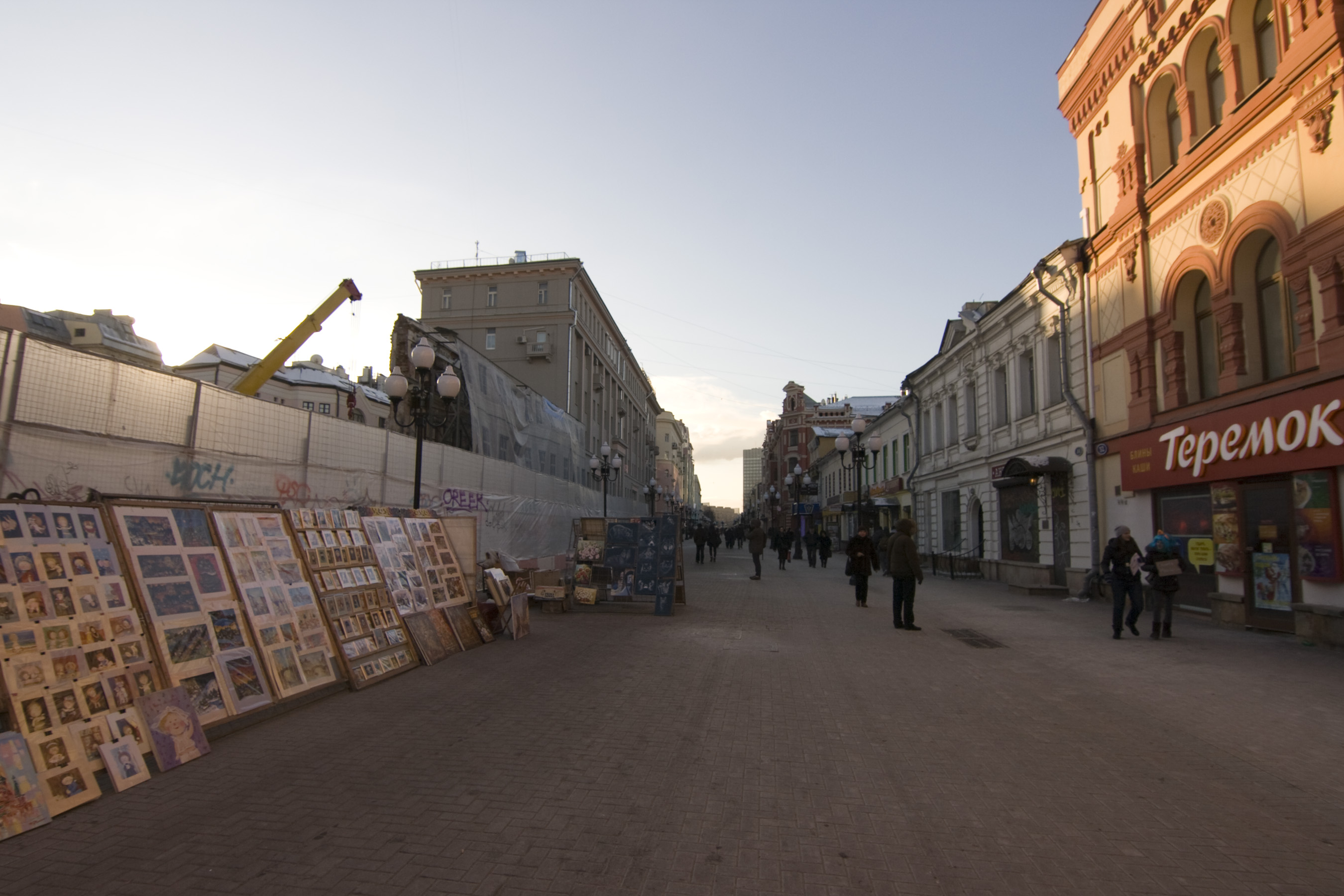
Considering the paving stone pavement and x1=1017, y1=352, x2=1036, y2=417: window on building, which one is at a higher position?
x1=1017, y1=352, x2=1036, y2=417: window on building

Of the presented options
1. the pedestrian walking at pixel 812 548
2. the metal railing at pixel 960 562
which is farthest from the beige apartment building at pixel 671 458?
the metal railing at pixel 960 562

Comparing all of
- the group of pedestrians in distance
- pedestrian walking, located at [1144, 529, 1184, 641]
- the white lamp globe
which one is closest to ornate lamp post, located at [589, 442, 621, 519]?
the white lamp globe

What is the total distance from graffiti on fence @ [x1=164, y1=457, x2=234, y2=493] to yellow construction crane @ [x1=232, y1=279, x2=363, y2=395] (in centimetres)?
945

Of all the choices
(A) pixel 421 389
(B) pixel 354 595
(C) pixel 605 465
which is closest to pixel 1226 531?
(B) pixel 354 595

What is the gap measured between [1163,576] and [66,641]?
41.7ft

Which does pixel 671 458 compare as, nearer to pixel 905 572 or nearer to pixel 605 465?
pixel 605 465

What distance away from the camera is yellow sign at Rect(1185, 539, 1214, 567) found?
12.6 meters

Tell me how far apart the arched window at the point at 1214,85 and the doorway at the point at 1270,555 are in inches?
266

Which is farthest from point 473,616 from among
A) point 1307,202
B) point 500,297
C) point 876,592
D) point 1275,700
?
point 500,297

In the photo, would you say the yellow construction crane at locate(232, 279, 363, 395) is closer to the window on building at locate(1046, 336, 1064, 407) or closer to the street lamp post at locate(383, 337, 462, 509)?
the street lamp post at locate(383, 337, 462, 509)

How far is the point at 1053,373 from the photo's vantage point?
19047mm

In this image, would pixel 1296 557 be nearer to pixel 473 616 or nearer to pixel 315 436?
pixel 473 616

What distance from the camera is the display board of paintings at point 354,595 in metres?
7.22

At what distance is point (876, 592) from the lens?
61.5 feet
